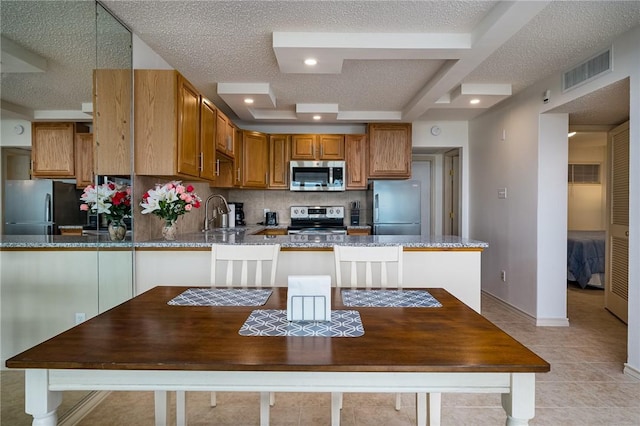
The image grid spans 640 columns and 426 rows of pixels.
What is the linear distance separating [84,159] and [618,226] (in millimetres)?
4686

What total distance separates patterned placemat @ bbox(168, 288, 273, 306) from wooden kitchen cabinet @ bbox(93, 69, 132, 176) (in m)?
1.05

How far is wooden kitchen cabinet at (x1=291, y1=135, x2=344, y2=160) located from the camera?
4836 mm

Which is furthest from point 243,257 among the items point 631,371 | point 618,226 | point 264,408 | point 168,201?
point 618,226

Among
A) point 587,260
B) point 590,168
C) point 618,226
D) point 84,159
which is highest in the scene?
point 590,168

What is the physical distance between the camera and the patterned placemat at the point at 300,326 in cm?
115

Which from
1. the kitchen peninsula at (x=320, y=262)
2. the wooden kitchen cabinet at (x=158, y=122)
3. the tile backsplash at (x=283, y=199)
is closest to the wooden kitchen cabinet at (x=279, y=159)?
the tile backsplash at (x=283, y=199)

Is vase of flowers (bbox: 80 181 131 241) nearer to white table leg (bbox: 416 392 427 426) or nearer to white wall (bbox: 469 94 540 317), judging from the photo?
white table leg (bbox: 416 392 427 426)

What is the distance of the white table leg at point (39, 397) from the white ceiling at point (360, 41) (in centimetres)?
110

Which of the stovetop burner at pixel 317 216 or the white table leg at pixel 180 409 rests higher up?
the stovetop burner at pixel 317 216

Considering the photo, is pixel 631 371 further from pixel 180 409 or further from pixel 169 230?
pixel 169 230

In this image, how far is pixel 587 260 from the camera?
4797 millimetres

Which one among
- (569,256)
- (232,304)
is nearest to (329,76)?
(232,304)

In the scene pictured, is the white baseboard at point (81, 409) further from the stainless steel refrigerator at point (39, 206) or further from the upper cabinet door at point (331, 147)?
the upper cabinet door at point (331, 147)

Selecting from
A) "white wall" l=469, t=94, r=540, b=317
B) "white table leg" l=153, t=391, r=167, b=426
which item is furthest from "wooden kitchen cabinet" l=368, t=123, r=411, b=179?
"white table leg" l=153, t=391, r=167, b=426
